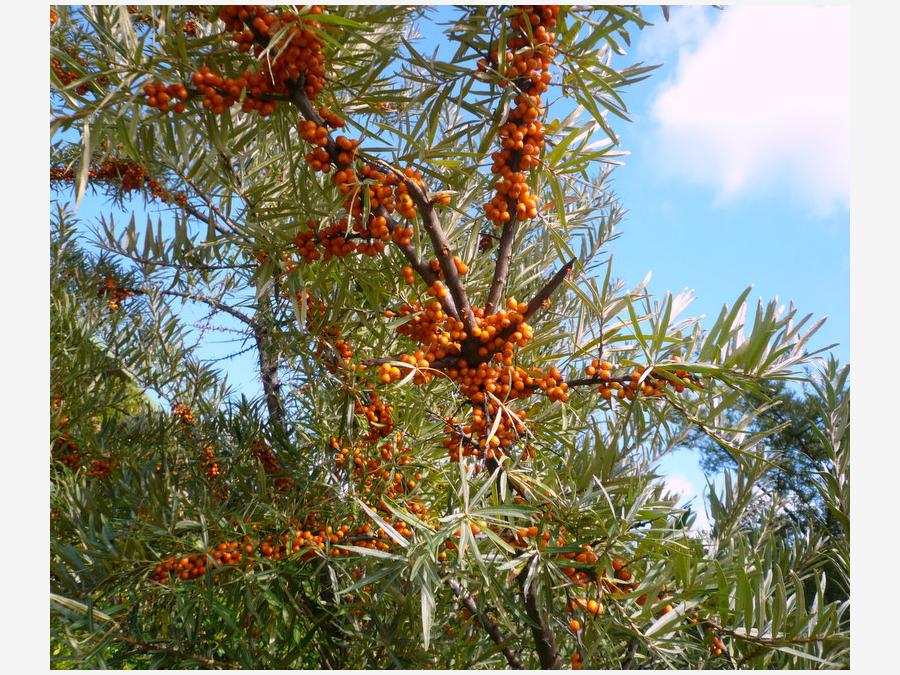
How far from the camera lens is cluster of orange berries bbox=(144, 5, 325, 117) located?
1.88ft

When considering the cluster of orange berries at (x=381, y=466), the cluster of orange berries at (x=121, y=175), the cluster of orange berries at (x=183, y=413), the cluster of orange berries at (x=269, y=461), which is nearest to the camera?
the cluster of orange berries at (x=381, y=466)

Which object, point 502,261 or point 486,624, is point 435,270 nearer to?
point 502,261

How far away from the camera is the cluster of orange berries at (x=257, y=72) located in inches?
22.6

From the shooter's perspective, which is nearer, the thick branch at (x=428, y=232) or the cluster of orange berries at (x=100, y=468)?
the thick branch at (x=428, y=232)

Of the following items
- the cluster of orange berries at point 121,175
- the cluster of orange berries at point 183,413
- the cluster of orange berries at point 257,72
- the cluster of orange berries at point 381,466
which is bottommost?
the cluster of orange berries at point 381,466

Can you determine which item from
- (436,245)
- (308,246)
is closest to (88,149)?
(308,246)

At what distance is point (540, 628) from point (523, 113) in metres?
0.49

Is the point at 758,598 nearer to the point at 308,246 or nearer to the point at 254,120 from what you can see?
the point at 308,246

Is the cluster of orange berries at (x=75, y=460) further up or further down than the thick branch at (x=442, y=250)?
further down

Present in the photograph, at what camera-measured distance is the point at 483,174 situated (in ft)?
2.85

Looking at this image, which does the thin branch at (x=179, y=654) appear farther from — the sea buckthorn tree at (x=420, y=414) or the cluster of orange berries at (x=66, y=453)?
the cluster of orange berries at (x=66, y=453)

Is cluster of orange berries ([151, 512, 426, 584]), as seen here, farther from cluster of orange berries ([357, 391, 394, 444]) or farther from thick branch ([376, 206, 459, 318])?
thick branch ([376, 206, 459, 318])

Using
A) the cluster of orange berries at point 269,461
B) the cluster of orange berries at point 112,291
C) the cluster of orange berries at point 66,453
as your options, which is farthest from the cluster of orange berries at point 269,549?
the cluster of orange berries at point 112,291

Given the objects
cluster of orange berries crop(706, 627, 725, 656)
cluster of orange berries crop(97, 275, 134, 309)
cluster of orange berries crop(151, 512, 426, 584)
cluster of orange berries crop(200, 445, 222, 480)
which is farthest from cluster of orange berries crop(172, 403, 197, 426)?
cluster of orange berries crop(706, 627, 725, 656)
